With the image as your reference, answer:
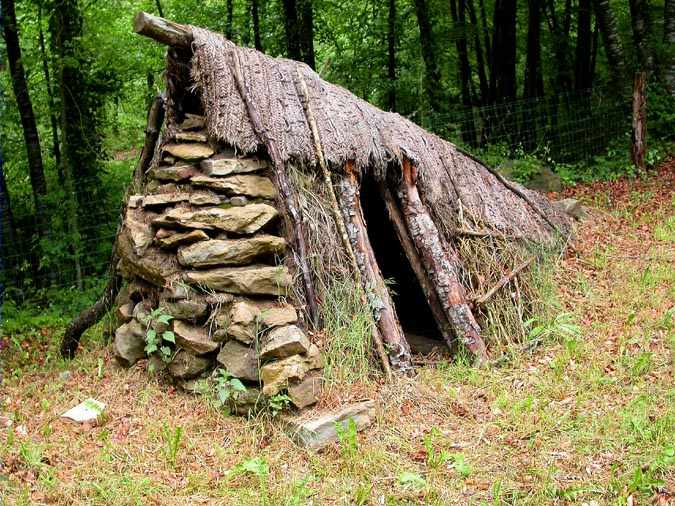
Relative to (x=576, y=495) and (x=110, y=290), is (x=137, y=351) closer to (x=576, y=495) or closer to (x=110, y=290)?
(x=110, y=290)

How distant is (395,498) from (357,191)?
269 cm

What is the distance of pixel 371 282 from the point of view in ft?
17.0

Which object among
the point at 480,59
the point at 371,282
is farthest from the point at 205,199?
the point at 480,59

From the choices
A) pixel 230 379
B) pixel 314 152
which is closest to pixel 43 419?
pixel 230 379

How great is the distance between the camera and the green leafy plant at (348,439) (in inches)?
155

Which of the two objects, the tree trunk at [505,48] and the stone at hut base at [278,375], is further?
the tree trunk at [505,48]

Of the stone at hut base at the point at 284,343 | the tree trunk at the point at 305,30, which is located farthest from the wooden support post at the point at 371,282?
the tree trunk at the point at 305,30

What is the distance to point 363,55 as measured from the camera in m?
14.0

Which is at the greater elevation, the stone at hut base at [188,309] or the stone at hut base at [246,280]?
the stone at hut base at [246,280]

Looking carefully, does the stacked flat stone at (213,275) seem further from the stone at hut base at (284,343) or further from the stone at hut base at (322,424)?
the stone at hut base at (322,424)

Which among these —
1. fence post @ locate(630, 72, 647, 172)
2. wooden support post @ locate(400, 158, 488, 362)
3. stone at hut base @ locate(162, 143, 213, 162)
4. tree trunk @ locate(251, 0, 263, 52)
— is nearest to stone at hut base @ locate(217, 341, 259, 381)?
stone at hut base @ locate(162, 143, 213, 162)

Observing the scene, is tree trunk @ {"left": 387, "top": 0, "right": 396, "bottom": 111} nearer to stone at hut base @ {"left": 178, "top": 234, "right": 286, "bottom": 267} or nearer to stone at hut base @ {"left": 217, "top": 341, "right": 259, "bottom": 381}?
stone at hut base @ {"left": 178, "top": 234, "right": 286, "bottom": 267}

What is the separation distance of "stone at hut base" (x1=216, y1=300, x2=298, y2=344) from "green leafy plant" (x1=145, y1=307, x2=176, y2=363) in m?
0.41

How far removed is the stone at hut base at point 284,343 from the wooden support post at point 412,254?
1675 millimetres
